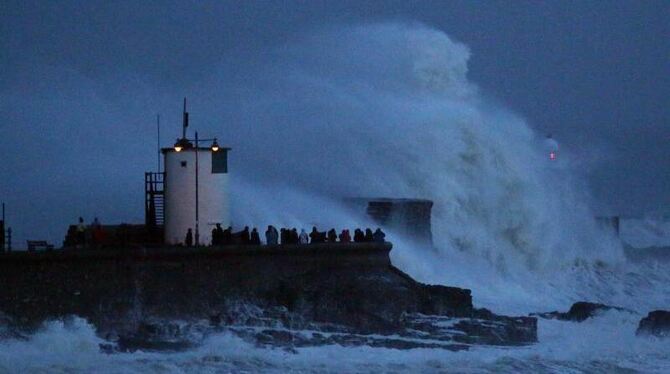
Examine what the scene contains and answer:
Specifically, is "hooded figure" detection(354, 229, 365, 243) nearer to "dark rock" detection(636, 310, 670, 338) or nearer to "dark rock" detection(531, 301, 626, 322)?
"dark rock" detection(531, 301, 626, 322)

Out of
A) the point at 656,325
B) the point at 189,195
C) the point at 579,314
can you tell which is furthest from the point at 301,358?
the point at 656,325

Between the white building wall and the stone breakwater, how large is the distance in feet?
4.39

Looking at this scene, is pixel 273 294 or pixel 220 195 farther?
pixel 220 195

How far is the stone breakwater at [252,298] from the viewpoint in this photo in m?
16.0

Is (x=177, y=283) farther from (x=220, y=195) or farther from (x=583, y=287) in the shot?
(x=583, y=287)

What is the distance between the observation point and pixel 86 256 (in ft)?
53.1

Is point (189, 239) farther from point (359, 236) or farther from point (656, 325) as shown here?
point (656, 325)

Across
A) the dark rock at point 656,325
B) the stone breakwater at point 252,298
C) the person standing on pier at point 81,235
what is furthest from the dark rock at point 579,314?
the person standing on pier at point 81,235

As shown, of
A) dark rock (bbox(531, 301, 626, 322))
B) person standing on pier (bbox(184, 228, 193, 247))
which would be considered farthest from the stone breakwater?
dark rock (bbox(531, 301, 626, 322))

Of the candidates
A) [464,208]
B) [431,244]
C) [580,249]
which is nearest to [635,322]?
[431,244]

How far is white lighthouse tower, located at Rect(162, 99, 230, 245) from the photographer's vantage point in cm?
1838

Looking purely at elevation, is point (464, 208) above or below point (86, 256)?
above

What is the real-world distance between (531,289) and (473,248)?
1.48m

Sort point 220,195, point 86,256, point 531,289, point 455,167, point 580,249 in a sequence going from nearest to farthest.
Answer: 1. point 86,256
2. point 220,195
3. point 531,289
4. point 455,167
5. point 580,249
